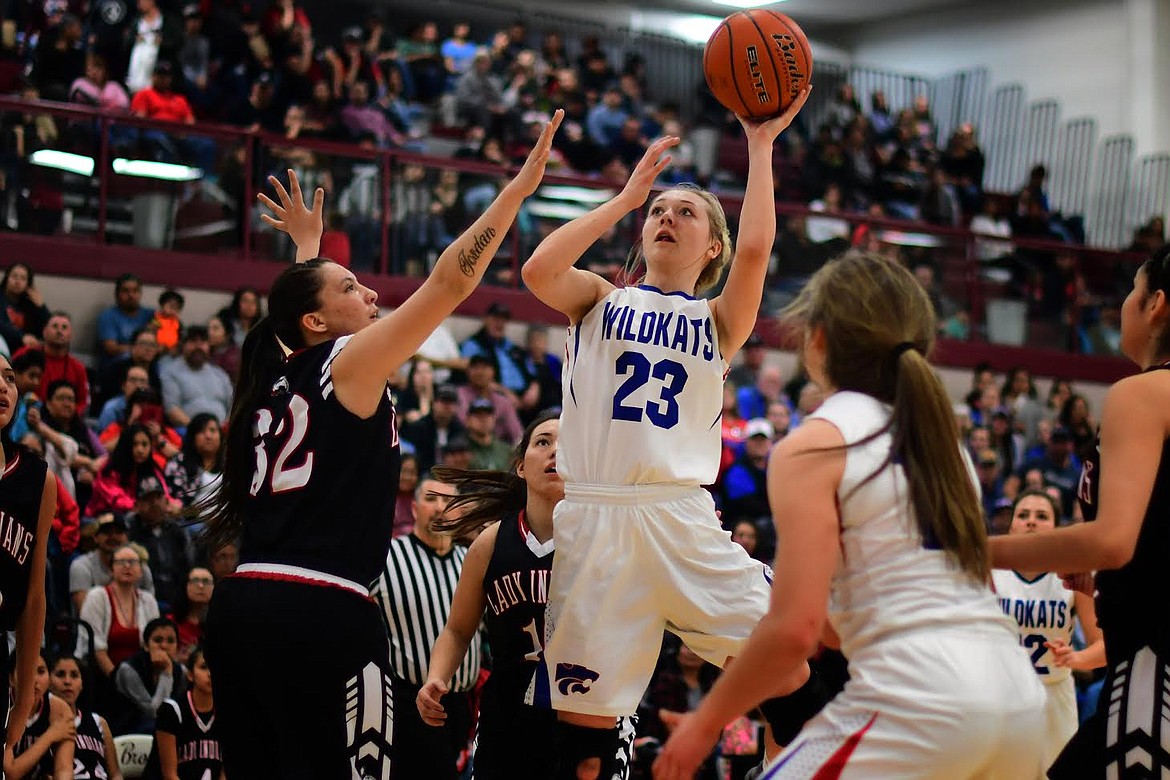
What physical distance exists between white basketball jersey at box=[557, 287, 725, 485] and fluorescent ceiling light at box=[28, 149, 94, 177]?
930 cm

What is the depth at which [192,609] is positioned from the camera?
970cm

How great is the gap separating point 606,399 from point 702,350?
0.39 meters

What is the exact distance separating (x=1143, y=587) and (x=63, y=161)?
37.4 ft

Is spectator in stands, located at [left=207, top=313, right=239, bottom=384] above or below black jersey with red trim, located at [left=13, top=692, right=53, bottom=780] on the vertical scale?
above

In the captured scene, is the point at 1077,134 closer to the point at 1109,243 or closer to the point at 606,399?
the point at 1109,243

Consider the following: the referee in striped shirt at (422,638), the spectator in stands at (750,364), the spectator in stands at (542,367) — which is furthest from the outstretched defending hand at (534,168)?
the spectator in stands at (750,364)

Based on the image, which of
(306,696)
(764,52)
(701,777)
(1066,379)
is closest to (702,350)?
(764,52)

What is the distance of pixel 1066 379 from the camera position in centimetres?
1761

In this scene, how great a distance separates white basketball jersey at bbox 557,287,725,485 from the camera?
4.95 meters

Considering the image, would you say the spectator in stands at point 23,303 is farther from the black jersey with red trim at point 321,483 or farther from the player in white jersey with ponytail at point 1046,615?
the black jersey with red trim at point 321,483

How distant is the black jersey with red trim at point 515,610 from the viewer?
215 inches

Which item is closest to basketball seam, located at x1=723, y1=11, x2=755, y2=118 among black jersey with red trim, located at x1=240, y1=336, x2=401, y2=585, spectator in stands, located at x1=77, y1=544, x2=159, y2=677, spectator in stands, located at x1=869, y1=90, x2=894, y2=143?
black jersey with red trim, located at x1=240, y1=336, x2=401, y2=585

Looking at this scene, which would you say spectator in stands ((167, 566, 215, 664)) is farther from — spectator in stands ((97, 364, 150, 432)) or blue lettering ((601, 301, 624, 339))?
blue lettering ((601, 301, 624, 339))

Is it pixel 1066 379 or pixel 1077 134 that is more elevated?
pixel 1077 134
